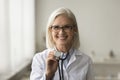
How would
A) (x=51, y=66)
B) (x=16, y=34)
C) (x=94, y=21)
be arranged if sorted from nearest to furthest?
1. (x=51, y=66)
2. (x=16, y=34)
3. (x=94, y=21)

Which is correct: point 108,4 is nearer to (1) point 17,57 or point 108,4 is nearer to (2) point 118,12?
(2) point 118,12

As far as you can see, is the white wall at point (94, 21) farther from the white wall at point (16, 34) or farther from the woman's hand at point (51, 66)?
the woman's hand at point (51, 66)

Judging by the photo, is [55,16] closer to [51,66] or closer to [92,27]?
[51,66]

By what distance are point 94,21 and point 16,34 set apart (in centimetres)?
168

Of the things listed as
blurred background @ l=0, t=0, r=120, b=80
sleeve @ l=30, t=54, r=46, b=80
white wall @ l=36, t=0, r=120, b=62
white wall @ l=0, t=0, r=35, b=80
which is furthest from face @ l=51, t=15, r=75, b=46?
white wall @ l=36, t=0, r=120, b=62

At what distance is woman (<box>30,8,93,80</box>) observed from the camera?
100cm

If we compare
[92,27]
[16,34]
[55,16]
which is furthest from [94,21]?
[55,16]

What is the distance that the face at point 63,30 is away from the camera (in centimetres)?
103

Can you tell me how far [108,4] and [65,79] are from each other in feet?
12.3

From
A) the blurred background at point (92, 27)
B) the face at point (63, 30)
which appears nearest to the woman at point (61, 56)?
the face at point (63, 30)

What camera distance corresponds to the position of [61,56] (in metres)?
1.03

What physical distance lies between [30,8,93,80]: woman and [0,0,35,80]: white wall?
1.66 m

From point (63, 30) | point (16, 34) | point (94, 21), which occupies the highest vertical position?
point (63, 30)

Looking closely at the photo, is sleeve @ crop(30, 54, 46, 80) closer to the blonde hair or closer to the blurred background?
the blonde hair
